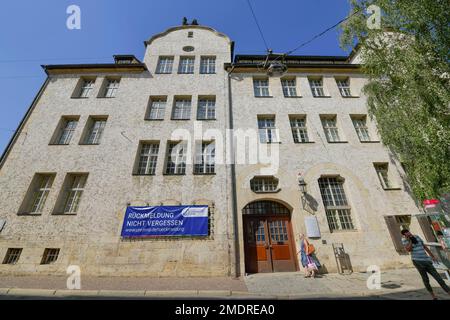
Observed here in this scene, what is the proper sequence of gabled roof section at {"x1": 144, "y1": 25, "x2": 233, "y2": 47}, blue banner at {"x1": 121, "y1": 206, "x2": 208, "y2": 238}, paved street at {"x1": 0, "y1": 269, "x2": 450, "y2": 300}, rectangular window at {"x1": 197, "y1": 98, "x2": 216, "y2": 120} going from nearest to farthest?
paved street at {"x1": 0, "y1": 269, "x2": 450, "y2": 300} → blue banner at {"x1": 121, "y1": 206, "x2": 208, "y2": 238} → rectangular window at {"x1": 197, "y1": 98, "x2": 216, "y2": 120} → gabled roof section at {"x1": 144, "y1": 25, "x2": 233, "y2": 47}

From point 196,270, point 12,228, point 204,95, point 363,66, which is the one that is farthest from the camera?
point 204,95

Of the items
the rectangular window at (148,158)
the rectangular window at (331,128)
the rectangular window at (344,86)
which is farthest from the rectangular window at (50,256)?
the rectangular window at (344,86)

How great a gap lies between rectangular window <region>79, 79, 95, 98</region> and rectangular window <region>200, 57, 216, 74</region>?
8080 millimetres

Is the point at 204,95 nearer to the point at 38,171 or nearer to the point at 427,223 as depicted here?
the point at 38,171

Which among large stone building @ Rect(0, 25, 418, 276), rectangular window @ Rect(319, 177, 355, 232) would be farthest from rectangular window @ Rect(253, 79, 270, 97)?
rectangular window @ Rect(319, 177, 355, 232)

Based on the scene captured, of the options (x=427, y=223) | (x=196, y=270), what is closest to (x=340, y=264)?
(x=427, y=223)

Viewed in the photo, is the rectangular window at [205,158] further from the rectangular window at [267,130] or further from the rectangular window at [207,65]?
the rectangular window at [207,65]

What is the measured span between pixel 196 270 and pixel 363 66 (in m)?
14.6

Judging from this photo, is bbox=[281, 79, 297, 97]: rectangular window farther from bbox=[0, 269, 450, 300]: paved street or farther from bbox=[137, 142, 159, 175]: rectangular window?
bbox=[0, 269, 450, 300]: paved street

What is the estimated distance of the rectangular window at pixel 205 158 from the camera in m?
10.5

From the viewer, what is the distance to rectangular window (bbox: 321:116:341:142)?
1176 centimetres

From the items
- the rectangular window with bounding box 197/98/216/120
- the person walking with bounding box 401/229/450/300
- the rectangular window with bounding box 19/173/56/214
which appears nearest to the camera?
the person walking with bounding box 401/229/450/300

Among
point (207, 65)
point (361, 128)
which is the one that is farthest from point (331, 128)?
point (207, 65)

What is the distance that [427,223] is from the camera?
9.36m
